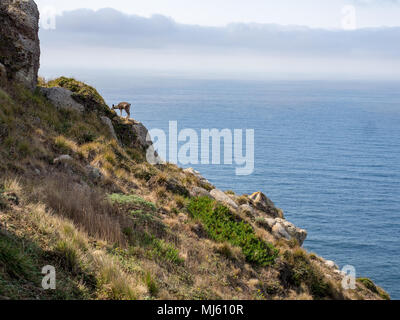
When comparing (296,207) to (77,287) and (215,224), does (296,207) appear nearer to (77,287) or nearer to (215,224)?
(215,224)

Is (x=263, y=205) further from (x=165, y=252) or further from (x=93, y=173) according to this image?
(x=165, y=252)

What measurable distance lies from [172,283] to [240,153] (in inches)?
6020

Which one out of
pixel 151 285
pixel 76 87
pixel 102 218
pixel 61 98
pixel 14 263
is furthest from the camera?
pixel 76 87

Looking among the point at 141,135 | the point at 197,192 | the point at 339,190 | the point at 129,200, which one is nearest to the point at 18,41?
the point at 141,135

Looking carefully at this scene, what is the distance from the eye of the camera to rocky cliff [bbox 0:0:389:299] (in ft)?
→ 23.5

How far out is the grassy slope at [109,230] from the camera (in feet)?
23.1

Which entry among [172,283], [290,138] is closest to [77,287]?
[172,283]

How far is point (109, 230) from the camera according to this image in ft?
31.8

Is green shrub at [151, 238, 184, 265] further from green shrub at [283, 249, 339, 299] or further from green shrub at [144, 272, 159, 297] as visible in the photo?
green shrub at [283, 249, 339, 299]

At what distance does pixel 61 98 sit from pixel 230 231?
1161 centimetres

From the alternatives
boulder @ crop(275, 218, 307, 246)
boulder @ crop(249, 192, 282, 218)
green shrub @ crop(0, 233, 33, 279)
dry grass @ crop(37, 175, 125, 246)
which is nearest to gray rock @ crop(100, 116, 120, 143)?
dry grass @ crop(37, 175, 125, 246)

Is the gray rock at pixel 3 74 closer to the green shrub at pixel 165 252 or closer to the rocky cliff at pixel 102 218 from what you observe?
the rocky cliff at pixel 102 218

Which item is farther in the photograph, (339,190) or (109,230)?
(339,190)

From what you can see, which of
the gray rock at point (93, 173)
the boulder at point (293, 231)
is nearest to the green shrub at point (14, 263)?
the gray rock at point (93, 173)
